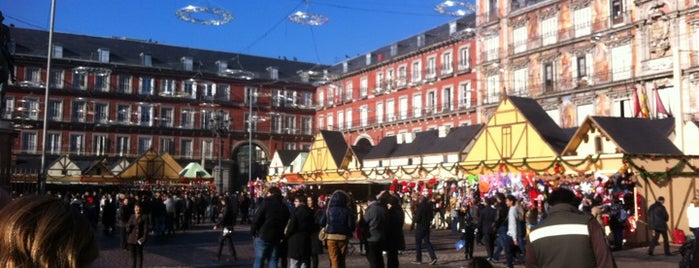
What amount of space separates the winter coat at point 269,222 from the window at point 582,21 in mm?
34001

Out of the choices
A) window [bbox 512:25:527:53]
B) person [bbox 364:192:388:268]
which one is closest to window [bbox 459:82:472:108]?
window [bbox 512:25:527:53]

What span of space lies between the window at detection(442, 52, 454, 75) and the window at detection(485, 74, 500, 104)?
18.1 ft

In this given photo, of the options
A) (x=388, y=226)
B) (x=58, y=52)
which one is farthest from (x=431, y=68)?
(x=388, y=226)

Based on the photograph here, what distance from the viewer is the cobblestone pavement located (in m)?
15.7

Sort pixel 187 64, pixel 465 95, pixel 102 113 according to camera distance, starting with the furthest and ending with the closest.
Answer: pixel 187 64 < pixel 102 113 < pixel 465 95

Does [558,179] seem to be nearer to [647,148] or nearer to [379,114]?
[647,148]

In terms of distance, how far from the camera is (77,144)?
64375 millimetres

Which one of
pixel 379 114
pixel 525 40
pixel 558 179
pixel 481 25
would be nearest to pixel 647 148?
pixel 558 179

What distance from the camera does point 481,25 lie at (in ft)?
159

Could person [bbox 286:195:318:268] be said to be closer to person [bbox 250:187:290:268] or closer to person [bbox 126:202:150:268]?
person [bbox 250:187:290:268]

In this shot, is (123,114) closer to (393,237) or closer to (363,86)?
(363,86)

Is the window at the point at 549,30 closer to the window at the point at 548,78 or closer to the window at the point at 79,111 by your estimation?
the window at the point at 548,78

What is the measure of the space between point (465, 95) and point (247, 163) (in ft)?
98.8

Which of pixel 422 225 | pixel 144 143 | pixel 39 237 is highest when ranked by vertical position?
pixel 144 143
